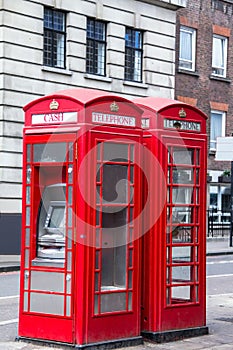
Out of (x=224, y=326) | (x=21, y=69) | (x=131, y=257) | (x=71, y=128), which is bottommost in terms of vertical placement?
(x=224, y=326)

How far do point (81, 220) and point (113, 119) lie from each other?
124 cm

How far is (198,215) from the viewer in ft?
31.5

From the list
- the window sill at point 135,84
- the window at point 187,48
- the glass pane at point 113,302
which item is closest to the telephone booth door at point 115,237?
the glass pane at point 113,302

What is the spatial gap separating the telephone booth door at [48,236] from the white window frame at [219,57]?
2228 cm

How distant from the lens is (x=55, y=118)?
8703 millimetres

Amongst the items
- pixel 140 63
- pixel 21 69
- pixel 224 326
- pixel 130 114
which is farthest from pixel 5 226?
pixel 130 114

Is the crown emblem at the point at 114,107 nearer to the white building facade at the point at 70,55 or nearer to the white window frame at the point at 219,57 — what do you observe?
the white building facade at the point at 70,55

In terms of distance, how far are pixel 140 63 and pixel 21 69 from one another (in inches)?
215

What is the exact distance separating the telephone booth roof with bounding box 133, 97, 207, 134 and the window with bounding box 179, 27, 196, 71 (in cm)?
1914

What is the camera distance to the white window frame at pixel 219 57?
30359mm

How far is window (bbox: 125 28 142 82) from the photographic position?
1003 inches

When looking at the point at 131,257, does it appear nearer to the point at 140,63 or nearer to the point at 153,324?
the point at 153,324

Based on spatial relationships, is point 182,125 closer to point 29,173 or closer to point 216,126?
point 29,173

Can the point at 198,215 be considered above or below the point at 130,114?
below
